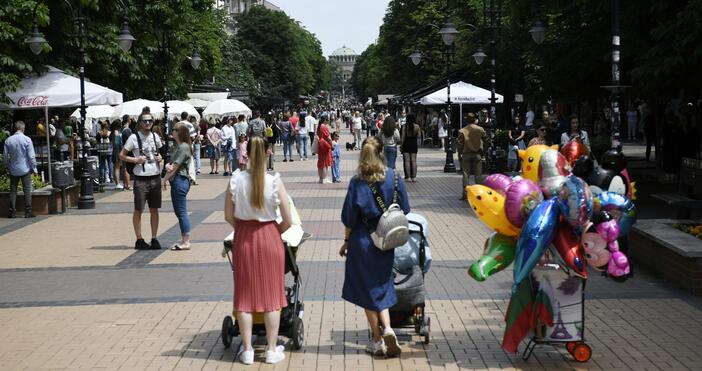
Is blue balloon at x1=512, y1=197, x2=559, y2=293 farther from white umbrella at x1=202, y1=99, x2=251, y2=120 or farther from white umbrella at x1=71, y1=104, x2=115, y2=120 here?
white umbrella at x1=202, y1=99, x2=251, y2=120

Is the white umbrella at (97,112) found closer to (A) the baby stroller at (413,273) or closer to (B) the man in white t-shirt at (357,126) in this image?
(B) the man in white t-shirt at (357,126)

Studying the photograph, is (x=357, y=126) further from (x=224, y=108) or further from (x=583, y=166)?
(x=583, y=166)

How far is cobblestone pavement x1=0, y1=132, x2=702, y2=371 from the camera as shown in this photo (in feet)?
25.1

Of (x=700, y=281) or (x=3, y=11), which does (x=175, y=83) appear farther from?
(x=700, y=281)

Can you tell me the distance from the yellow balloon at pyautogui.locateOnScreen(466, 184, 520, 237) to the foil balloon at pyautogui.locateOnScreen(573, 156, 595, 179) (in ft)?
2.02

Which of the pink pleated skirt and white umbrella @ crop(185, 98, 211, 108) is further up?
white umbrella @ crop(185, 98, 211, 108)

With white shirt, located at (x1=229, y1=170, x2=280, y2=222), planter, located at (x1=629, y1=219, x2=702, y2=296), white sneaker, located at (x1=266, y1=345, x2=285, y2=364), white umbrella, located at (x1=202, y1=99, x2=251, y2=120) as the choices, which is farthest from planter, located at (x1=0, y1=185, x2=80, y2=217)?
white umbrella, located at (x1=202, y1=99, x2=251, y2=120)

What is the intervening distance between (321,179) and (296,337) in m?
17.6

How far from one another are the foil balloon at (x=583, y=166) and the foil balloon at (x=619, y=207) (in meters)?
0.26

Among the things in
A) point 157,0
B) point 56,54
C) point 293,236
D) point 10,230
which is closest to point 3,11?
point 56,54

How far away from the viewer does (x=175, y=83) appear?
38594 mm

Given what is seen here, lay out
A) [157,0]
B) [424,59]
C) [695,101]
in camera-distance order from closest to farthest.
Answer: [695,101] → [157,0] → [424,59]

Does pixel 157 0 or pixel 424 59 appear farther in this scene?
pixel 424 59

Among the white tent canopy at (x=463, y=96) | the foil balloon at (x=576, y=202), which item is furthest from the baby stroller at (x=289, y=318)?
the white tent canopy at (x=463, y=96)
